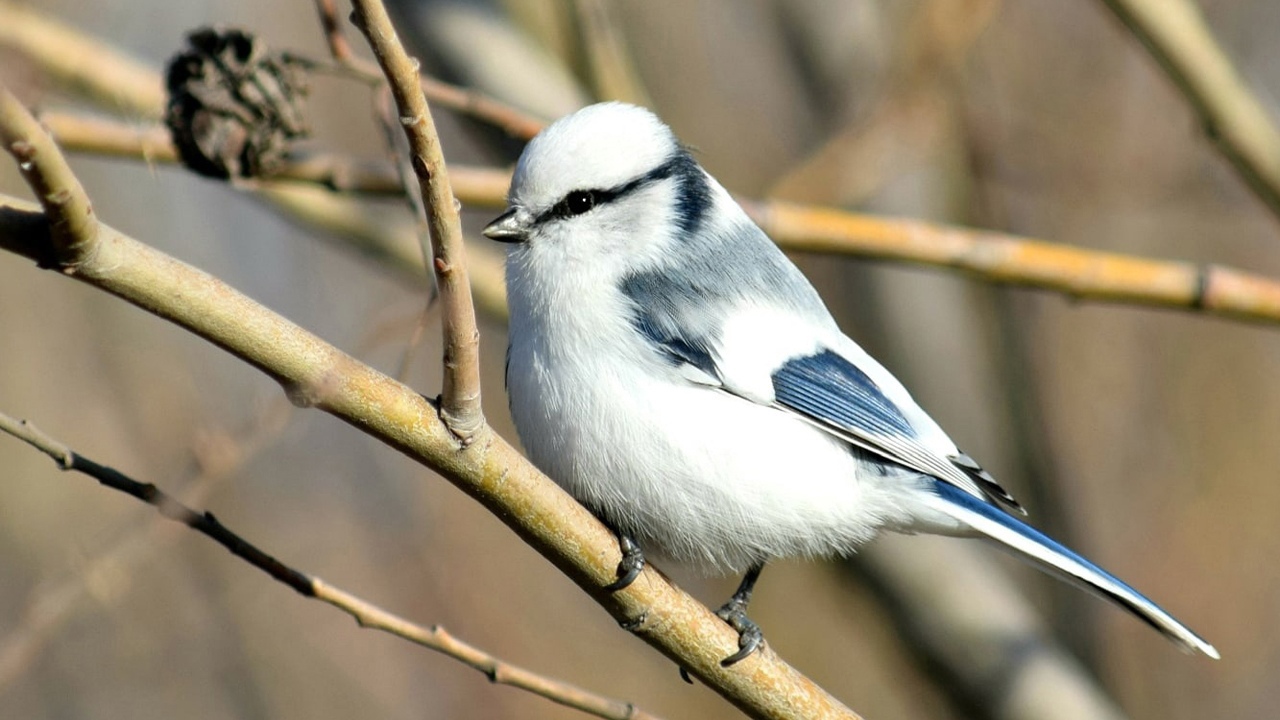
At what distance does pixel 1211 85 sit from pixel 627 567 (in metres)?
1.77

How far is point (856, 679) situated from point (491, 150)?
7.72 feet

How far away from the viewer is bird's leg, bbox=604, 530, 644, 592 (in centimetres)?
160

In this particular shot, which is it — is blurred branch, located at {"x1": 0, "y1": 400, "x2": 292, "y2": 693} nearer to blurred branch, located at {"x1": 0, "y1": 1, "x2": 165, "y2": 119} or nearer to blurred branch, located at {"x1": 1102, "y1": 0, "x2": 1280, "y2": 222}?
blurred branch, located at {"x1": 0, "y1": 1, "x2": 165, "y2": 119}

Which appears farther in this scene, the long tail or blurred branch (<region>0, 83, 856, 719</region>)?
the long tail

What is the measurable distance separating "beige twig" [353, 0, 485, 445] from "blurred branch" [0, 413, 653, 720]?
0.31 meters

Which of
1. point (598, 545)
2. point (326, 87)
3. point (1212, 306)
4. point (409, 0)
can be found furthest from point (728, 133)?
point (598, 545)

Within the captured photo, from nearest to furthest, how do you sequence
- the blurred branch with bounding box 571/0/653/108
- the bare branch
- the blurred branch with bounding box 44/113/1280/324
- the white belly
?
the bare branch
the white belly
the blurred branch with bounding box 44/113/1280/324
the blurred branch with bounding box 571/0/653/108

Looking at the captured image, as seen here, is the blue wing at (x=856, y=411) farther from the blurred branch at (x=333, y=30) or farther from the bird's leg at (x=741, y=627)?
the blurred branch at (x=333, y=30)

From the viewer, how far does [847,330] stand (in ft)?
12.8

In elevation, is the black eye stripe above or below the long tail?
above

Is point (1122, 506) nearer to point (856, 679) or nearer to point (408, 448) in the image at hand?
point (856, 679)

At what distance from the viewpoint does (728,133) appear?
15.2 feet

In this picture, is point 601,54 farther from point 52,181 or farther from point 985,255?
point 52,181

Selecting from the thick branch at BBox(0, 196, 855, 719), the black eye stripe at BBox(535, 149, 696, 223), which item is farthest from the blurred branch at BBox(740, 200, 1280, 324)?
the thick branch at BBox(0, 196, 855, 719)
